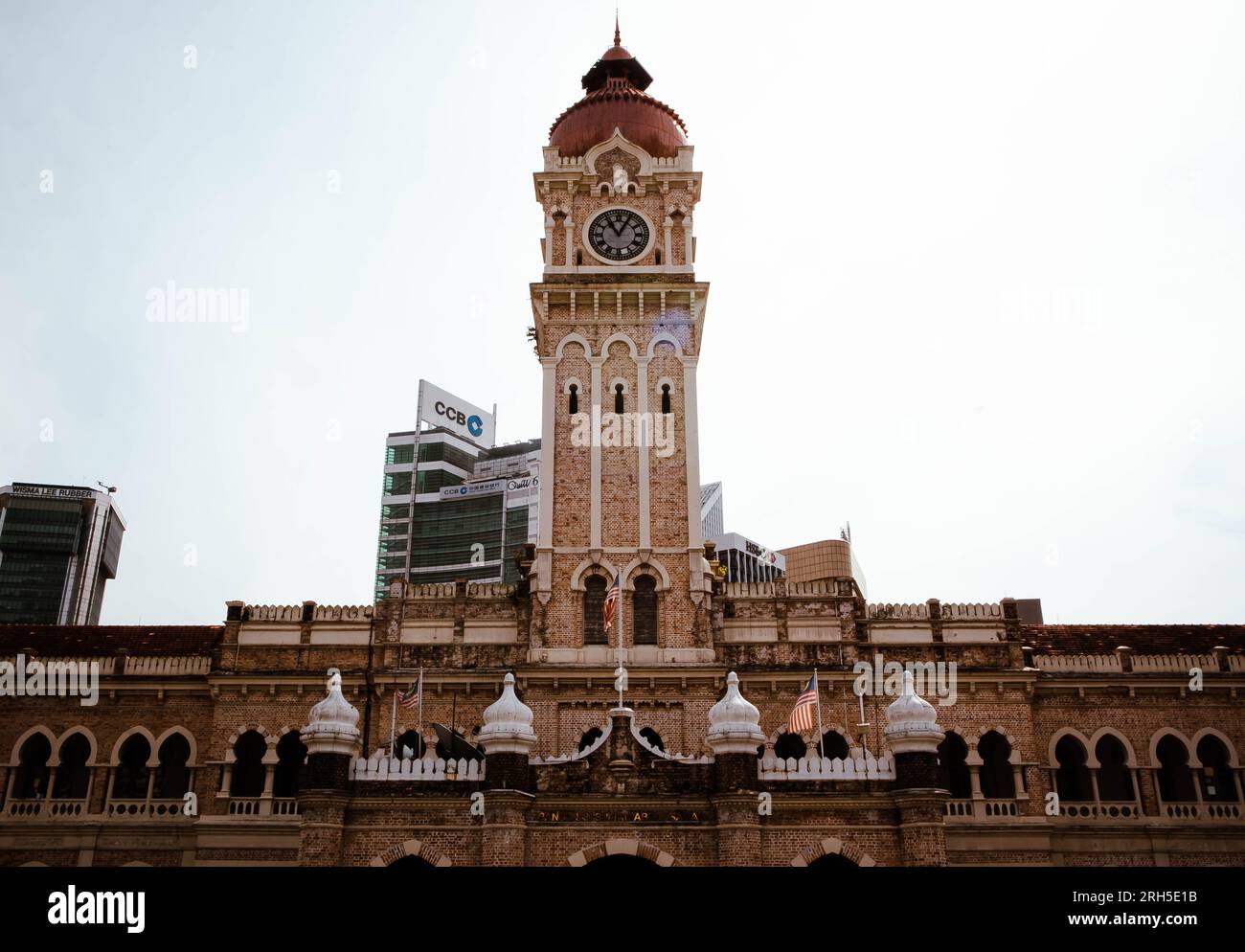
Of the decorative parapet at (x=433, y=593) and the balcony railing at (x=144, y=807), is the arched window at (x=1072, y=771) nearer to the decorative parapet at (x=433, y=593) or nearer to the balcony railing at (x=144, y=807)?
the decorative parapet at (x=433, y=593)

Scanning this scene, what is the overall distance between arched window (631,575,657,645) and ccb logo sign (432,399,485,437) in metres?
103

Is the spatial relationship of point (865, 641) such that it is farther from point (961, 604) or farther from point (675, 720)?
point (675, 720)

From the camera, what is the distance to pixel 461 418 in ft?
453

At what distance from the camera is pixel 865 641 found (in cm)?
3525

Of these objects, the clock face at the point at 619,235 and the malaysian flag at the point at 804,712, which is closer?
the malaysian flag at the point at 804,712

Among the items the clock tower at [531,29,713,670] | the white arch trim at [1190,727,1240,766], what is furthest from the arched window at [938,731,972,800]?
the clock tower at [531,29,713,670]

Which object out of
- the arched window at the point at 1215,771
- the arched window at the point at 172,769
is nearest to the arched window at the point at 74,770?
the arched window at the point at 172,769

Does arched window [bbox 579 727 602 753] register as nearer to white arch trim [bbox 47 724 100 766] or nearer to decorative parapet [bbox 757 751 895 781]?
decorative parapet [bbox 757 751 895 781]

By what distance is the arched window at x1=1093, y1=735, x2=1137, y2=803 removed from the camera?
34875 millimetres

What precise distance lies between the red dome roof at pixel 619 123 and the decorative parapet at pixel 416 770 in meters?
24.7

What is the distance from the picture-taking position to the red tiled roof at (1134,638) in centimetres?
3697

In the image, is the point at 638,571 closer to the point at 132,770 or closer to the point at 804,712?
the point at 804,712

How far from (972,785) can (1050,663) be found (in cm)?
500
